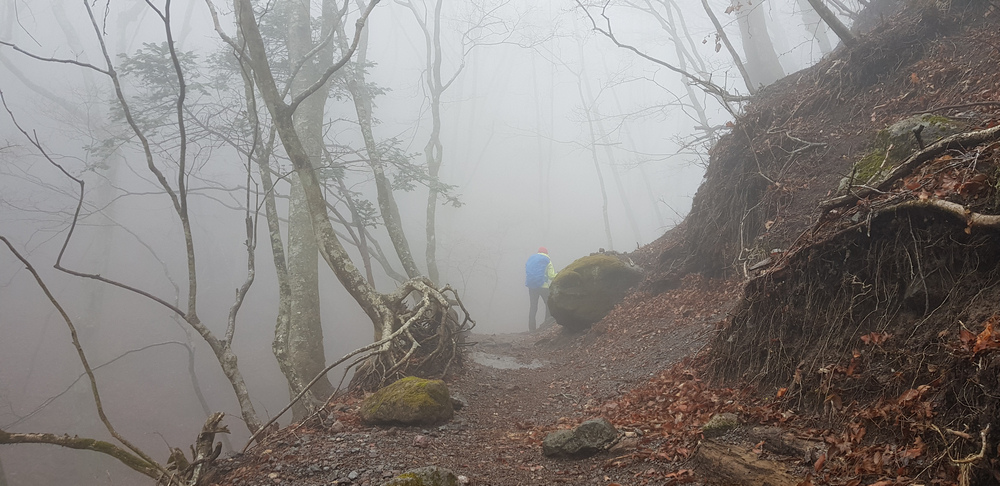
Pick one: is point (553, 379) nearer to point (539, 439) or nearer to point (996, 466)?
point (539, 439)

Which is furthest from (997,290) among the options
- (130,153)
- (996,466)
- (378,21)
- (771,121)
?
(378,21)

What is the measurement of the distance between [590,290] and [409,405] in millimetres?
7482

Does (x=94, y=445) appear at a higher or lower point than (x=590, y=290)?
higher

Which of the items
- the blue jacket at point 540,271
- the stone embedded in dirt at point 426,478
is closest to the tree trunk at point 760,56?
the blue jacket at point 540,271

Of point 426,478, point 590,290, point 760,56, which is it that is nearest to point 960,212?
point 426,478

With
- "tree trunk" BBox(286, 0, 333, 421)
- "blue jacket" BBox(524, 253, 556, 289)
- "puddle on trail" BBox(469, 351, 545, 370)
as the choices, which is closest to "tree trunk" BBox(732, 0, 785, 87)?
"blue jacket" BBox(524, 253, 556, 289)

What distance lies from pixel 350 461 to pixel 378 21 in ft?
277

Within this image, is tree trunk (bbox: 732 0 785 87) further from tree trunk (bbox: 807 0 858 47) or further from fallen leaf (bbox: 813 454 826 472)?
fallen leaf (bbox: 813 454 826 472)

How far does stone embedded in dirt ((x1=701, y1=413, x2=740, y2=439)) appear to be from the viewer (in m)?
3.71

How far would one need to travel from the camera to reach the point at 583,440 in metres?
4.36

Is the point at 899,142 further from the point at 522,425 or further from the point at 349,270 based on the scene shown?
the point at 349,270

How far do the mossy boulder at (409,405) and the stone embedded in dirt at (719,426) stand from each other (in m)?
3.10

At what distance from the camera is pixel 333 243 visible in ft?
24.8

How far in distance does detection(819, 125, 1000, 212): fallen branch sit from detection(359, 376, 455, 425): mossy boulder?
183 inches
